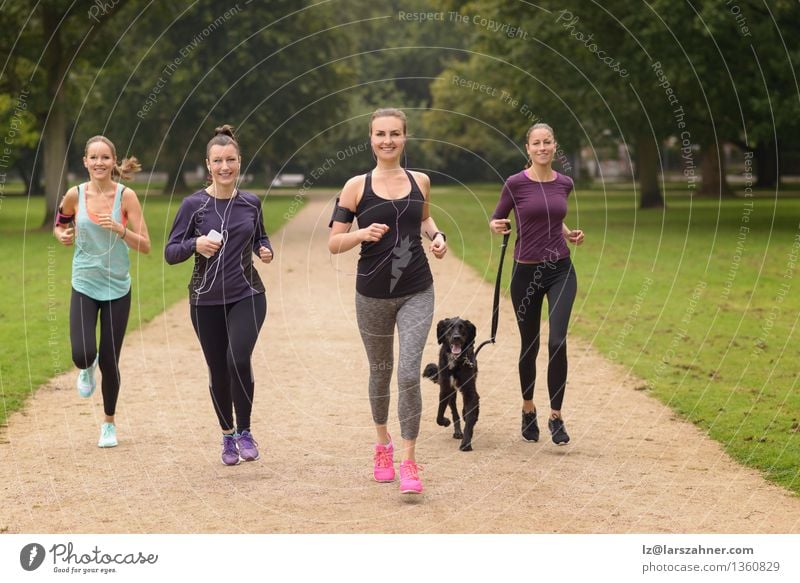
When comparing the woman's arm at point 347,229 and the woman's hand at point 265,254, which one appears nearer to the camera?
the woman's arm at point 347,229

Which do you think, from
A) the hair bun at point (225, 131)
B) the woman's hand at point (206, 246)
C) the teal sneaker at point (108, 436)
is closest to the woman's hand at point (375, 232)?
the woman's hand at point (206, 246)

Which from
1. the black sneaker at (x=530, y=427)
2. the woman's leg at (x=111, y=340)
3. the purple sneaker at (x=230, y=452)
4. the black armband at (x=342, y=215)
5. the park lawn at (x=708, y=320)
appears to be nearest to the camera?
the black armband at (x=342, y=215)

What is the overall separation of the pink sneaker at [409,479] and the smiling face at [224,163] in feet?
8.11

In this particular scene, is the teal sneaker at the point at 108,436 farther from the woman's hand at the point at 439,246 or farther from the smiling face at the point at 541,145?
the smiling face at the point at 541,145

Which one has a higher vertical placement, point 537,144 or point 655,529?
point 537,144

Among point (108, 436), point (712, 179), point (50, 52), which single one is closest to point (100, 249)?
point (108, 436)

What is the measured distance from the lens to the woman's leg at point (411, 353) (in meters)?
8.51

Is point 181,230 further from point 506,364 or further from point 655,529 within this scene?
point 506,364

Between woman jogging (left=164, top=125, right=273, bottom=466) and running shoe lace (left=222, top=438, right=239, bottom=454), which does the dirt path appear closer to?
running shoe lace (left=222, top=438, right=239, bottom=454)

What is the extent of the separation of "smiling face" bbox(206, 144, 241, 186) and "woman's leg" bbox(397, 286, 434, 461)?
5.58ft

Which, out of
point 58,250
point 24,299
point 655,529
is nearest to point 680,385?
point 655,529

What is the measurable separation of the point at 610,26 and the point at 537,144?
31205 mm

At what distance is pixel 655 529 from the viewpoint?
7.67 metres
